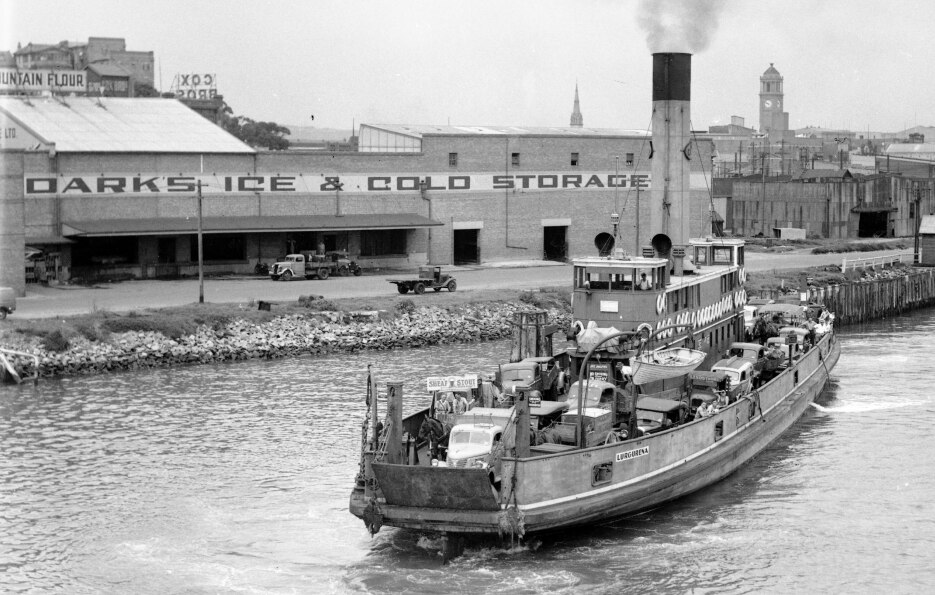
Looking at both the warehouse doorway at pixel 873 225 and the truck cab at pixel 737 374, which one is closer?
the truck cab at pixel 737 374

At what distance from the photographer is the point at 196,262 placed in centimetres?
7375

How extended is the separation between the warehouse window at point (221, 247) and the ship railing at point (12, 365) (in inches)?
1004

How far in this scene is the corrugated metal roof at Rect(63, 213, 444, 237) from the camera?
68.6m

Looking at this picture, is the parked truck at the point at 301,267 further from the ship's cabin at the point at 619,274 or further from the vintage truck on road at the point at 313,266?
the ship's cabin at the point at 619,274

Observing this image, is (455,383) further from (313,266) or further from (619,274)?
(313,266)

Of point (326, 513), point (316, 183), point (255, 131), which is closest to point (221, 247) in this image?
point (316, 183)

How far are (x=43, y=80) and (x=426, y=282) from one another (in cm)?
3177

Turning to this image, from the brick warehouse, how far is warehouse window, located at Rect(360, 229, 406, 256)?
9 cm

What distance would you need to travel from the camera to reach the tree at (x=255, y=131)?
160 metres

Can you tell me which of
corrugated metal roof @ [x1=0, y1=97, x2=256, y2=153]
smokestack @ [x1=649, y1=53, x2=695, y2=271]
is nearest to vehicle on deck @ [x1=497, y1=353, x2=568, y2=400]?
smokestack @ [x1=649, y1=53, x2=695, y2=271]

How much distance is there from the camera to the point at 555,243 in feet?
287

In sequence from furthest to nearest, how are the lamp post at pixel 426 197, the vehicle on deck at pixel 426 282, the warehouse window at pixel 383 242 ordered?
1. the lamp post at pixel 426 197
2. the warehouse window at pixel 383 242
3. the vehicle on deck at pixel 426 282

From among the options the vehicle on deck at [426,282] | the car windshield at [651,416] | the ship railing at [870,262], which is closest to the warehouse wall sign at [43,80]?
the vehicle on deck at [426,282]

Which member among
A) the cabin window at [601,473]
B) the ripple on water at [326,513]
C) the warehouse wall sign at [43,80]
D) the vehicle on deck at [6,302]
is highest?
the warehouse wall sign at [43,80]
